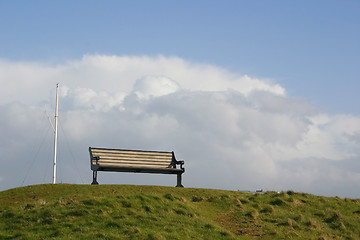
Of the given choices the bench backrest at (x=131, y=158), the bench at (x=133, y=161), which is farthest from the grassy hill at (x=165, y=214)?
the bench backrest at (x=131, y=158)

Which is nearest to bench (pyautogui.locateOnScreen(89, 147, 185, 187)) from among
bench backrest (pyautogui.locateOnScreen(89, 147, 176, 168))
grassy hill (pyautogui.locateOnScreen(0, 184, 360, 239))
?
bench backrest (pyautogui.locateOnScreen(89, 147, 176, 168))

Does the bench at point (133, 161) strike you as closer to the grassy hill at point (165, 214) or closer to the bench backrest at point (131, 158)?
the bench backrest at point (131, 158)

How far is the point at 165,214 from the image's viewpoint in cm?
2064

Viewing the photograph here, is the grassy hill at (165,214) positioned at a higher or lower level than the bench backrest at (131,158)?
lower

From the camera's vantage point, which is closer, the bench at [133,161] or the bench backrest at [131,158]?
the bench at [133,161]

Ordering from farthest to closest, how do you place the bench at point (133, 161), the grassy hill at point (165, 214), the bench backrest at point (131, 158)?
the bench backrest at point (131, 158) → the bench at point (133, 161) → the grassy hill at point (165, 214)

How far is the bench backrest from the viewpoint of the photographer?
1071 inches

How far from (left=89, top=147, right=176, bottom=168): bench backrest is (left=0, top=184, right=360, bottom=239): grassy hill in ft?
7.31

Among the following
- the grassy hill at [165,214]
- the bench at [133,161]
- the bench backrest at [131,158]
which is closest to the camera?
the grassy hill at [165,214]

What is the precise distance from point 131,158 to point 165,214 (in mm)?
7829

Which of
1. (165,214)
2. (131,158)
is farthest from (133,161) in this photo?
(165,214)

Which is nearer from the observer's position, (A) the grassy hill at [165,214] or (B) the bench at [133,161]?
(A) the grassy hill at [165,214]

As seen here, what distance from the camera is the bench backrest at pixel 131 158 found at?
27.2 metres

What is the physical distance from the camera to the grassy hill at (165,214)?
18.6m
